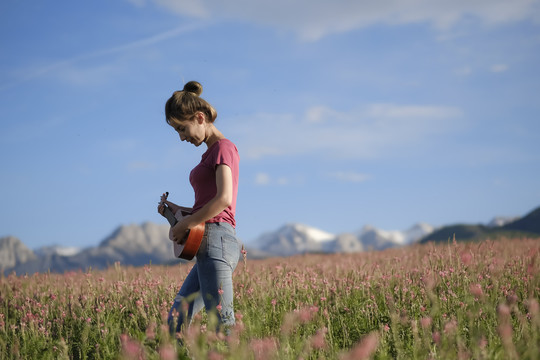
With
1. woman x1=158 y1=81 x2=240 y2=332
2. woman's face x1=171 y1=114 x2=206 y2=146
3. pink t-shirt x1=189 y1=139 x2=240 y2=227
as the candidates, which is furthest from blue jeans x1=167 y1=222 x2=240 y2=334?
woman's face x1=171 y1=114 x2=206 y2=146

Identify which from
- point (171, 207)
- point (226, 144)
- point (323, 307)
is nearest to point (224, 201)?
point (226, 144)

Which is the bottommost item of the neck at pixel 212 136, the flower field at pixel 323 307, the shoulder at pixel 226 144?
the flower field at pixel 323 307

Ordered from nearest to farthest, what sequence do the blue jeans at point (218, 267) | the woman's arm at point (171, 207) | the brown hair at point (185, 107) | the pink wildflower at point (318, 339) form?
1. the pink wildflower at point (318, 339)
2. the blue jeans at point (218, 267)
3. the brown hair at point (185, 107)
4. the woman's arm at point (171, 207)

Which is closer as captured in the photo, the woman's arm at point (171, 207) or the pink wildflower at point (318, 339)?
the pink wildflower at point (318, 339)

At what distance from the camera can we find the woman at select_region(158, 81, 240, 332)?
126 inches

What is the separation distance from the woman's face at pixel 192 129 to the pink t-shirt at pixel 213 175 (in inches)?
5.8

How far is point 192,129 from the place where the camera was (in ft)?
11.3

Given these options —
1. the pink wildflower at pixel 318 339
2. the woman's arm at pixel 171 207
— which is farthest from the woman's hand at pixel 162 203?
the pink wildflower at pixel 318 339

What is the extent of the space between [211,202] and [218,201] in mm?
51

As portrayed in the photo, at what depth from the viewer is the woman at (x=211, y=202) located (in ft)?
10.5

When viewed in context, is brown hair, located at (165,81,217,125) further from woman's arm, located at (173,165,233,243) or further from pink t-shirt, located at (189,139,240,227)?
woman's arm, located at (173,165,233,243)

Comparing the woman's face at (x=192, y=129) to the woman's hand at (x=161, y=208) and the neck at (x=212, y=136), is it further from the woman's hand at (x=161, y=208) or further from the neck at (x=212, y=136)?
the woman's hand at (x=161, y=208)

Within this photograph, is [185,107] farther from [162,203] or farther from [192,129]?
[162,203]

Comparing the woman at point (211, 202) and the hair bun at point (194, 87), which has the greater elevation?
the hair bun at point (194, 87)
